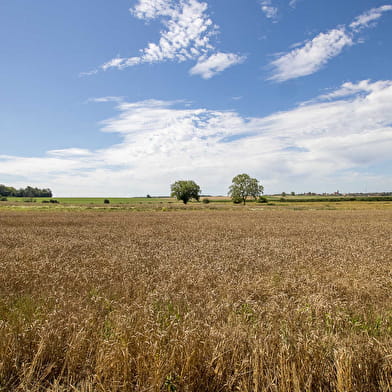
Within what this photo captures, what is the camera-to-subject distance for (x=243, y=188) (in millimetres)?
121312

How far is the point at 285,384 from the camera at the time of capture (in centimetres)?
308

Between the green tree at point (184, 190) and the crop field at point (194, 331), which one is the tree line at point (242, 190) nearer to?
the green tree at point (184, 190)

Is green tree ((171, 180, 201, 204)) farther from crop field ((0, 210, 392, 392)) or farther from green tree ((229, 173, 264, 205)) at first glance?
crop field ((0, 210, 392, 392))

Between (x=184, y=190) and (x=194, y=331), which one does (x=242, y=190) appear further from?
(x=194, y=331)

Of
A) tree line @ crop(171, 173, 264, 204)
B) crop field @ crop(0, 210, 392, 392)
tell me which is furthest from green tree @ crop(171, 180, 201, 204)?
crop field @ crop(0, 210, 392, 392)

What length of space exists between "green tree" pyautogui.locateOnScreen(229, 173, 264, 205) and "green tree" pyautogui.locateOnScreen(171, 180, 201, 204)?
18.9 m

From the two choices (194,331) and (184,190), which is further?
(184,190)

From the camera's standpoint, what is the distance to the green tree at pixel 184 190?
4980 inches

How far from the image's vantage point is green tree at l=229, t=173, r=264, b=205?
121 metres

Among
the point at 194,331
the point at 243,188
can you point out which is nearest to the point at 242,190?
the point at 243,188

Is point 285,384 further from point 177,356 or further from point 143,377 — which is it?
point 143,377

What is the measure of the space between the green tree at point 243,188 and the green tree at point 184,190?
1886 centimetres

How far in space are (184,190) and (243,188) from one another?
1124 inches

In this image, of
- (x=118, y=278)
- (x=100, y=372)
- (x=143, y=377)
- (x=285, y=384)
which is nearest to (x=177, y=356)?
(x=143, y=377)
